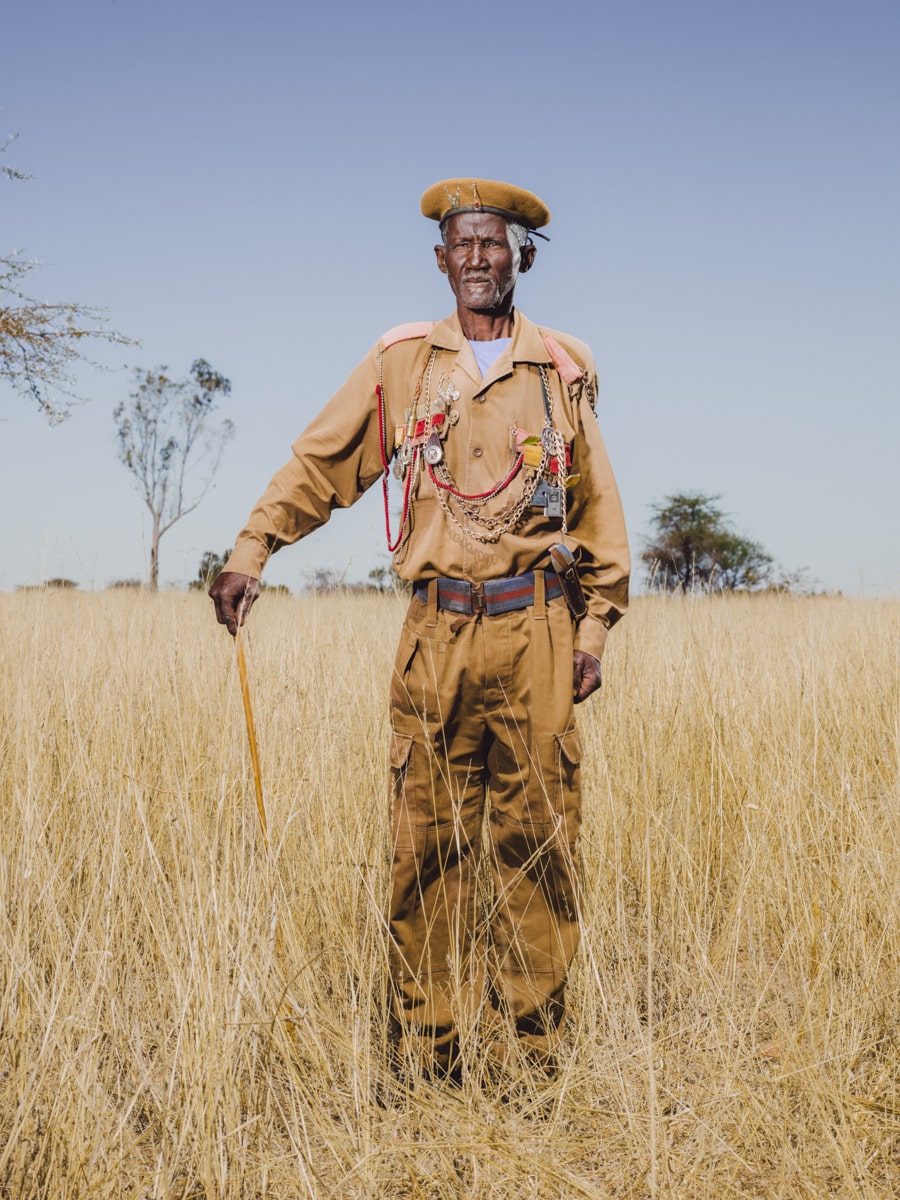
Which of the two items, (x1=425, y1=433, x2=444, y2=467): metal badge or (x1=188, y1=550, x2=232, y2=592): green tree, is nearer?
(x1=425, y1=433, x2=444, y2=467): metal badge

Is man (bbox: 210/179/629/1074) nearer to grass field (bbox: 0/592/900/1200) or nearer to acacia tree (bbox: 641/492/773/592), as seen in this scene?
grass field (bbox: 0/592/900/1200)

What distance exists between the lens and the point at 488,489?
8.30ft

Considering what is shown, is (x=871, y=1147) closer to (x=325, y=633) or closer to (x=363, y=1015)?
(x=363, y=1015)

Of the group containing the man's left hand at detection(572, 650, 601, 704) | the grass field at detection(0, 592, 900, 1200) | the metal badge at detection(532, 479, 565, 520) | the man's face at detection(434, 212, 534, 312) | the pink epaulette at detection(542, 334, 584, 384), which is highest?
the man's face at detection(434, 212, 534, 312)

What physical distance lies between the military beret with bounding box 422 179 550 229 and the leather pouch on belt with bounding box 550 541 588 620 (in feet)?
3.01

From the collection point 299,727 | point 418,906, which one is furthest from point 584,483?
point 299,727

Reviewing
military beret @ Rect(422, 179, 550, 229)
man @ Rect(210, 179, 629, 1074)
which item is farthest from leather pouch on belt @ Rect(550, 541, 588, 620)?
military beret @ Rect(422, 179, 550, 229)

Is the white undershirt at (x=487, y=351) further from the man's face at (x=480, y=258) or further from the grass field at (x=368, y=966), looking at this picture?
the grass field at (x=368, y=966)

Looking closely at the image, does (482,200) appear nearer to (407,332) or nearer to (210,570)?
(407,332)

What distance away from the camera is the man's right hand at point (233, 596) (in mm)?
2451

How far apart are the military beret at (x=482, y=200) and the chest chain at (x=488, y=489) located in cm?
41

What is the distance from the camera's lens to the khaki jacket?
2.52 m

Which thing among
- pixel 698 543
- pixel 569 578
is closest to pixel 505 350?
pixel 569 578

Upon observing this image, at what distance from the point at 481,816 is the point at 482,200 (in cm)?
166
